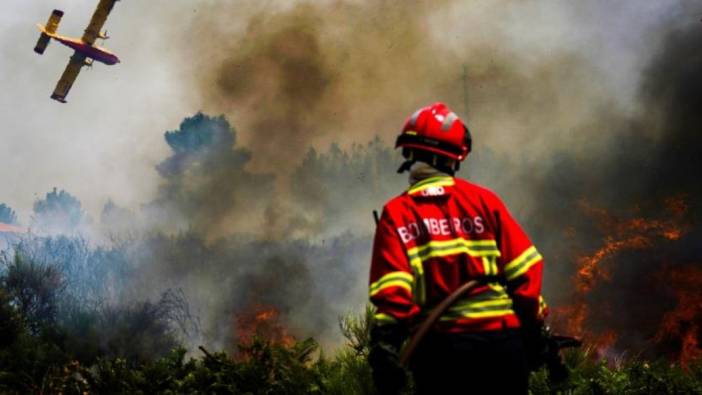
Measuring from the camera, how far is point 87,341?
11.0m

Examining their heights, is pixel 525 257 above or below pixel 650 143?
below

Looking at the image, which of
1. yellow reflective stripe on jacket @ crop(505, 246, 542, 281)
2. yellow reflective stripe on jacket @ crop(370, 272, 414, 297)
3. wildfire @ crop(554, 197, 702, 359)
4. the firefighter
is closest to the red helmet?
the firefighter

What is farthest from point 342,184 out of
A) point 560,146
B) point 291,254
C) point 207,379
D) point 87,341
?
point 207,379

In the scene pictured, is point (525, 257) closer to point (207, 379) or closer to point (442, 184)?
point (442, 184)

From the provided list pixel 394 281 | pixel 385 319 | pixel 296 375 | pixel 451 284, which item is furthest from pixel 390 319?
pixel 296 375

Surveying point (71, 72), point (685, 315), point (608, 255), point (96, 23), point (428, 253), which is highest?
point (96, 23)

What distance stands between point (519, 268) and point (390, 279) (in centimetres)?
Result: 70

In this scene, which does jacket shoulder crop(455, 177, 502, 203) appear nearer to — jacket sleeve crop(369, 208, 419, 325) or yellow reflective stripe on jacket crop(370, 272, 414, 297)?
jacket sleeve crop(369, 208, 419, 325)

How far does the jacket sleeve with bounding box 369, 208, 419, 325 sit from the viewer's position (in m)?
3.47

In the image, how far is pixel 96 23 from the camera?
34656mm

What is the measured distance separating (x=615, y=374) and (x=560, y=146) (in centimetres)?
2457

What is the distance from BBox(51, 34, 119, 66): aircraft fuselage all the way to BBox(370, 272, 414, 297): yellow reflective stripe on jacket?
3428 cm

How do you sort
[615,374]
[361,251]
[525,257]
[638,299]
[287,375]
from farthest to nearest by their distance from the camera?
[361,251], [638,299], [287,375], [615,374], [525,257]

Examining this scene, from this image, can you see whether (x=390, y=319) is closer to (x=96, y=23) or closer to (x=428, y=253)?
(x=428, y=253)
